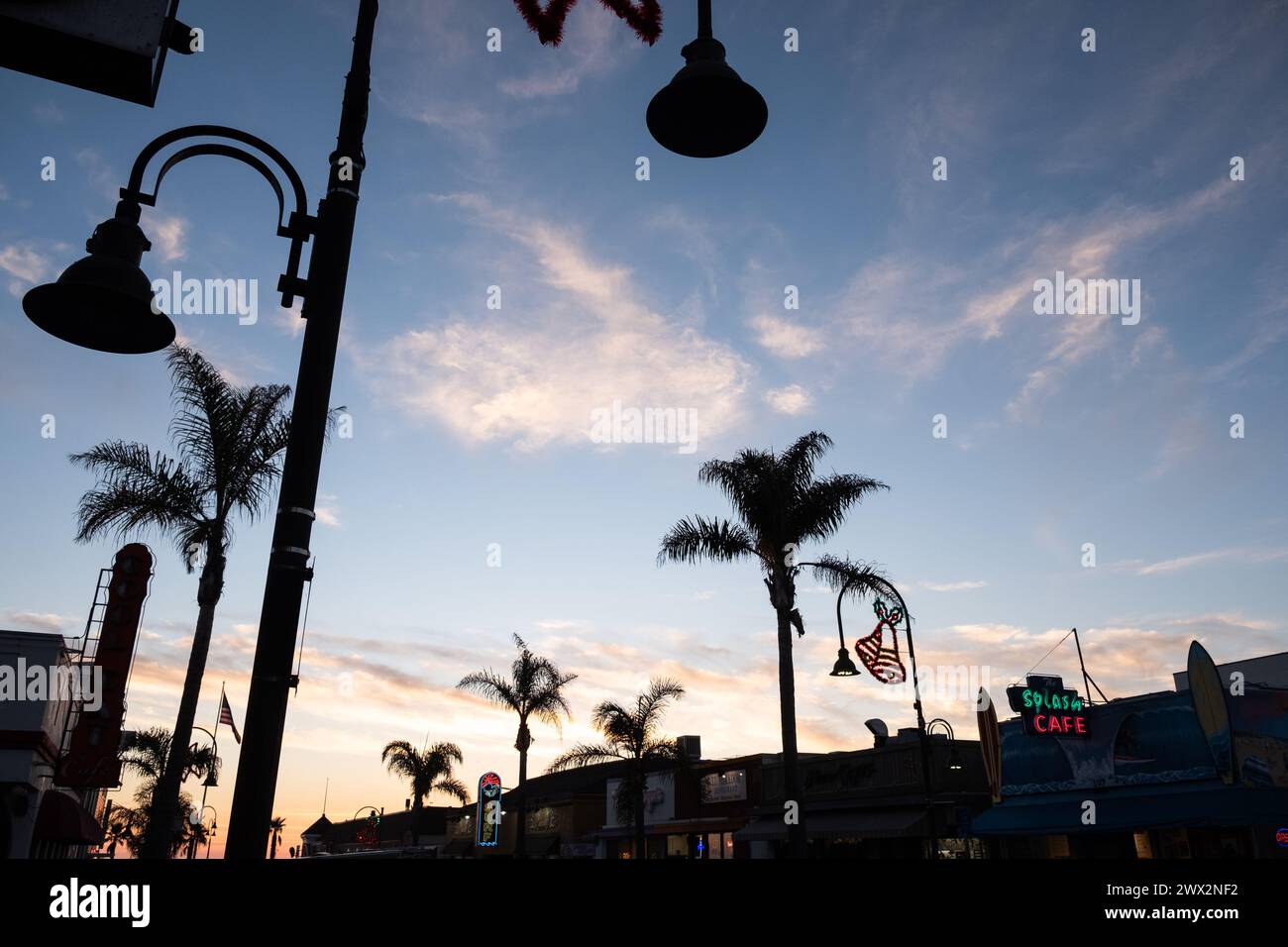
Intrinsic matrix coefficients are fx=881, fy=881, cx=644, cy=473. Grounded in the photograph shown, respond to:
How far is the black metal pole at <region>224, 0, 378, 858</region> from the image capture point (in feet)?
12.3

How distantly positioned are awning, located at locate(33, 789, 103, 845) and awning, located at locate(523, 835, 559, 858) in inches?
1317

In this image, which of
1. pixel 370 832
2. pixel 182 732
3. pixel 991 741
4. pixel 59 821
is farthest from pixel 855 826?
pixel 370 832

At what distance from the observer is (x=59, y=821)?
67.9 feet

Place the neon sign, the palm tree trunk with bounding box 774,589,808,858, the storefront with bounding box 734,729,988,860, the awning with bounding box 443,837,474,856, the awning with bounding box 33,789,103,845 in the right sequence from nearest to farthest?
the awning with bounding box 33,789,103,845, the palm tree trunk with bounding box 774,589,808,858, the storefront with bounding box 734,729,988,860, the neon sign, the awning with bounding box 443,837,474,856

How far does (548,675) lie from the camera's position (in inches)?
1793

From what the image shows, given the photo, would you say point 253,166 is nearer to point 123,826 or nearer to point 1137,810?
point 1137,810

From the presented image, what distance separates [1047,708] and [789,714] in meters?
8.36

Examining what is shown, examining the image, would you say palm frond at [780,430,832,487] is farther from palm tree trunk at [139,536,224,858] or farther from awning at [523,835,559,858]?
awning at [523,835,559,858]

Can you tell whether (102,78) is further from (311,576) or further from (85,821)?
(85,821)

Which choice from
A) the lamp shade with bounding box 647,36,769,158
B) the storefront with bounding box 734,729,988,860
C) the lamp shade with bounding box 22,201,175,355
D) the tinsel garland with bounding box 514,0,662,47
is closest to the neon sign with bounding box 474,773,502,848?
the storefront with bounding box 734,729,988,860

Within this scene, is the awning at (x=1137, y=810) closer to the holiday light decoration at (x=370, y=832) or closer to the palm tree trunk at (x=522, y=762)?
the palm tree trunk at (x=522, y=762)
